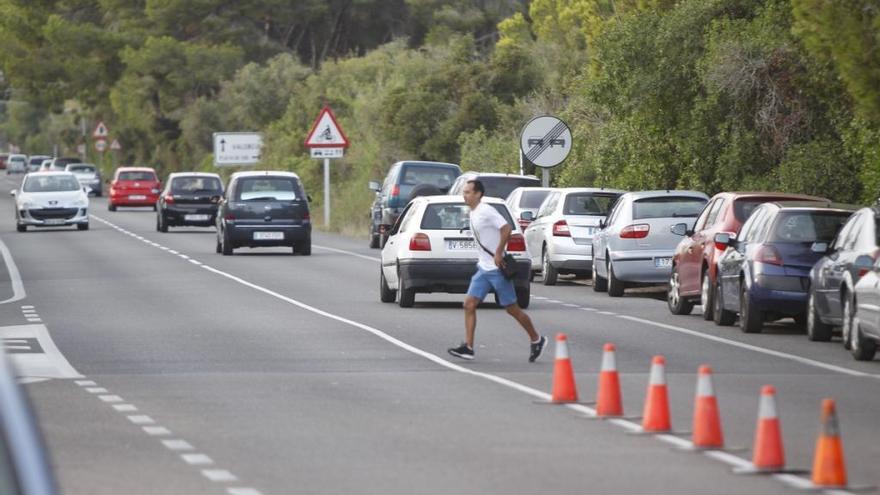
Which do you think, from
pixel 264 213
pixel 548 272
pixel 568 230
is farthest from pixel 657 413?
pixel 264 213

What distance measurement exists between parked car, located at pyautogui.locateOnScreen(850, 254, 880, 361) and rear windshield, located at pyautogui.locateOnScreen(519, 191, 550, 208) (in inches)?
685

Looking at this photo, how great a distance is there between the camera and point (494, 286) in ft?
60.4

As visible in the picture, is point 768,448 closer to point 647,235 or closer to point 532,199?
point 647,235

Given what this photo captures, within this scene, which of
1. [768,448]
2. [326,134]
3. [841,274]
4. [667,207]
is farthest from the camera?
[326,134]

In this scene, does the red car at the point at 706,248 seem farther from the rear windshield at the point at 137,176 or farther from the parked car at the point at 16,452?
the rear windshield at the point at 137,176

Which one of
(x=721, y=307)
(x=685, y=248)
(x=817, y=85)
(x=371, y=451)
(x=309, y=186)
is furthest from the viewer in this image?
(x=309, y=186)

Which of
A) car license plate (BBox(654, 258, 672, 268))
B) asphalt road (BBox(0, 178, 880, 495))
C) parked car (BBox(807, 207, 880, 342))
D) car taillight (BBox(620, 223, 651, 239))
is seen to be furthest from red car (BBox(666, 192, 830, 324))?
parked car (BBox(807, 207, 880, 342))

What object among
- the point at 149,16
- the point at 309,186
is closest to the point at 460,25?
the point at 149,16

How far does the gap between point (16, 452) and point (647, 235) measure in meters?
24.8

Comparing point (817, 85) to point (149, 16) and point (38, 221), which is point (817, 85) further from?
point (149, 16)

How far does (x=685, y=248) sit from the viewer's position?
997 inches

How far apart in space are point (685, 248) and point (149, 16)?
223ft

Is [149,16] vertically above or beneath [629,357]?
above

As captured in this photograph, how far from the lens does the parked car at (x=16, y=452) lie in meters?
4.07
